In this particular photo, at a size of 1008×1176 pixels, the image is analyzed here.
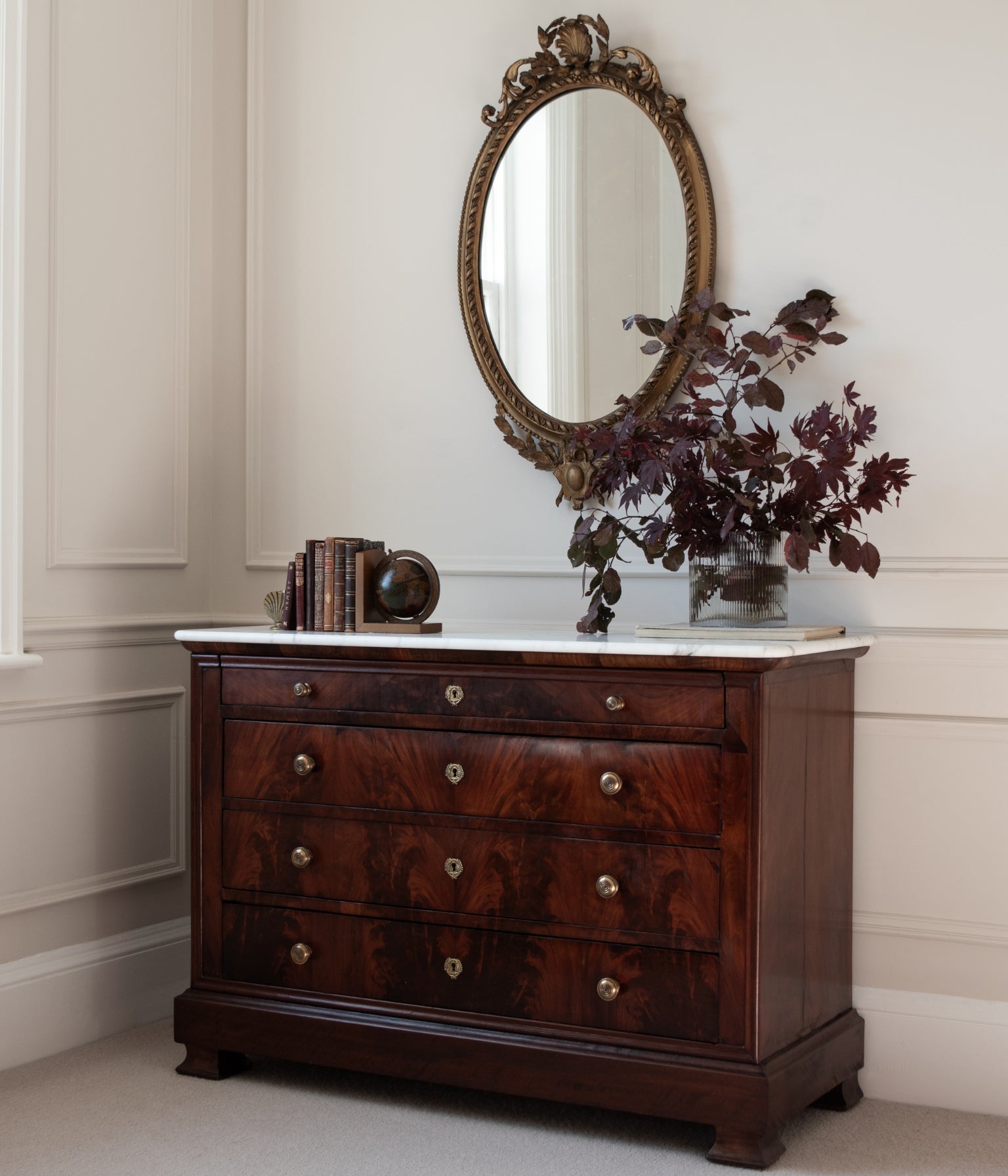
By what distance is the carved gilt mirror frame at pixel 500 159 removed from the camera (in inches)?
111

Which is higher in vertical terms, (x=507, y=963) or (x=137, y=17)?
(x=137, y=17)

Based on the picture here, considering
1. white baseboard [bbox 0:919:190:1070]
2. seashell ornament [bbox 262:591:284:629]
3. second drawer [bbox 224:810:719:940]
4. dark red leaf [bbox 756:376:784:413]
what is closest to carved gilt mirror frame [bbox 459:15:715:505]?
dark red leaf [bbox 756:376:784:413]

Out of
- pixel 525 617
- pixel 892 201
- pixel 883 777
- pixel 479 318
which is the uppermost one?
pixel 892 201

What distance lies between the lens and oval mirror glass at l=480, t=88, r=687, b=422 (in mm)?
2881

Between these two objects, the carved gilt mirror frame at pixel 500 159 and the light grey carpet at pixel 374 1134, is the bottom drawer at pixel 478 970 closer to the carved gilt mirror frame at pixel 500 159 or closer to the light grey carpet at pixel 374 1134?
the light grey carpet at pixel 374 1134

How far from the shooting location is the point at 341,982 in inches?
102

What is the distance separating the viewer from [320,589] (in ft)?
9.00

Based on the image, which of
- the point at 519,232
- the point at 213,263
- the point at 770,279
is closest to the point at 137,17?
the point at 213,263

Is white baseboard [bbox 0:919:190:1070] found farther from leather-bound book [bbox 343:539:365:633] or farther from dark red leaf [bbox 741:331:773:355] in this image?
dark red leaf [bbox 741:331:773:355]

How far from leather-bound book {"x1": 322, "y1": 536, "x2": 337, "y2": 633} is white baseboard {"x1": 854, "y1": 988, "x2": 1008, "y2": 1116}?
4.52ft

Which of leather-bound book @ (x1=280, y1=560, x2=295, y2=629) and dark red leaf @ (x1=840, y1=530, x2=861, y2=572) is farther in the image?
leather-bound book @ (x1=280, y1=560, x2=295, y2=629)

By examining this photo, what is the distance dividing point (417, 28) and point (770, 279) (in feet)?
3.78

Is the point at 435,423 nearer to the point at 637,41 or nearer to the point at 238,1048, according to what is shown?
the point at 637,41

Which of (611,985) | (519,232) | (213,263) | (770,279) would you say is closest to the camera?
(611,985)
